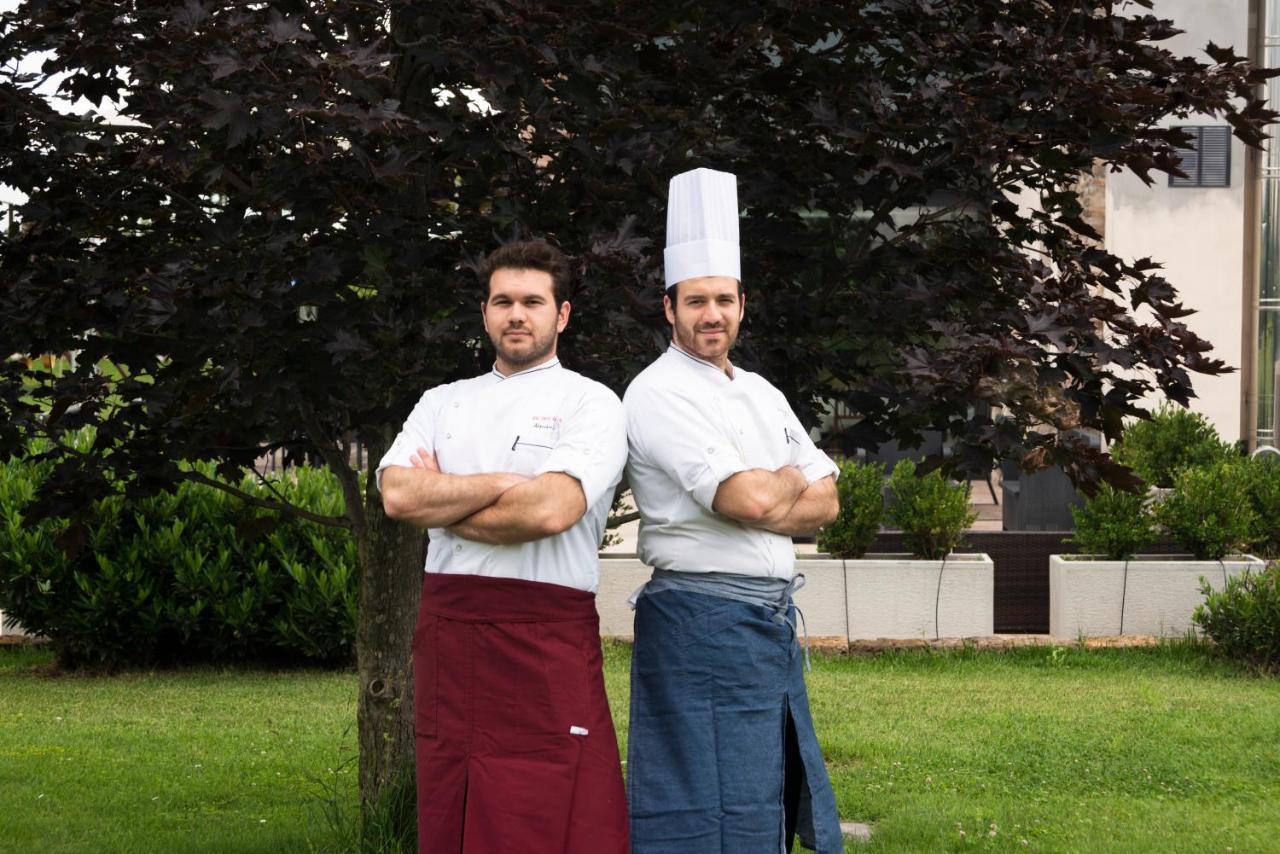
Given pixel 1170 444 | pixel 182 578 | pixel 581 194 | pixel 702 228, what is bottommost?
pixel 182 578

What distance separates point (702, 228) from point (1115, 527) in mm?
7175

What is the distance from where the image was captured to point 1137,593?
9.88 m

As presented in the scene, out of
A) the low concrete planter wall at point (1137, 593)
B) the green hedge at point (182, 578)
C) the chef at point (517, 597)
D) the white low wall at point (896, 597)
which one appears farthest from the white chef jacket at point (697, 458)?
the low concrete planter wall at point (1137, 593)

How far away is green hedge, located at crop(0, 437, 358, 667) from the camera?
9203mm

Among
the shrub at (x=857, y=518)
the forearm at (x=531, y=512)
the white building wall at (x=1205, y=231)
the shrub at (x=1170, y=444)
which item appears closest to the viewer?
the forearm at (x=531, y=512)

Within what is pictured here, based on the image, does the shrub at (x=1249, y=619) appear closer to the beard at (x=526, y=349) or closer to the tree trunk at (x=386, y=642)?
the tree trunk at (x=386, y=642)

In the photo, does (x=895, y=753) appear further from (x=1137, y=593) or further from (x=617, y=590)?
(x=1137, y=593)

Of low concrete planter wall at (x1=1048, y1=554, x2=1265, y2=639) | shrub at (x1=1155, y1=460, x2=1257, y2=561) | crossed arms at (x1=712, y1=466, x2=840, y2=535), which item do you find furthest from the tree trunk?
shrub at (x1=1155, y1=460, x2=1257, y2=561)

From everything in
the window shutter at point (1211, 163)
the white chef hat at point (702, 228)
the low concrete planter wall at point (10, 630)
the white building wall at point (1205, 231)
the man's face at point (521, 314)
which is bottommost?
the low concrete planter wall at point (10, 630)

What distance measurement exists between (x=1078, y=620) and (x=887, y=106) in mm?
6810

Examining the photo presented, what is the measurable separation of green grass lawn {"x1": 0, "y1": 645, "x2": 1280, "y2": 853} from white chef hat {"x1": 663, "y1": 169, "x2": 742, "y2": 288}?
9.52 ft

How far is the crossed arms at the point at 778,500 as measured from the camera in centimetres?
332

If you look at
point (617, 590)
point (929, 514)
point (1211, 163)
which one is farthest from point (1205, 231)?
point (617, 590)

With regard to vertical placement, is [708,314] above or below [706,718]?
above
